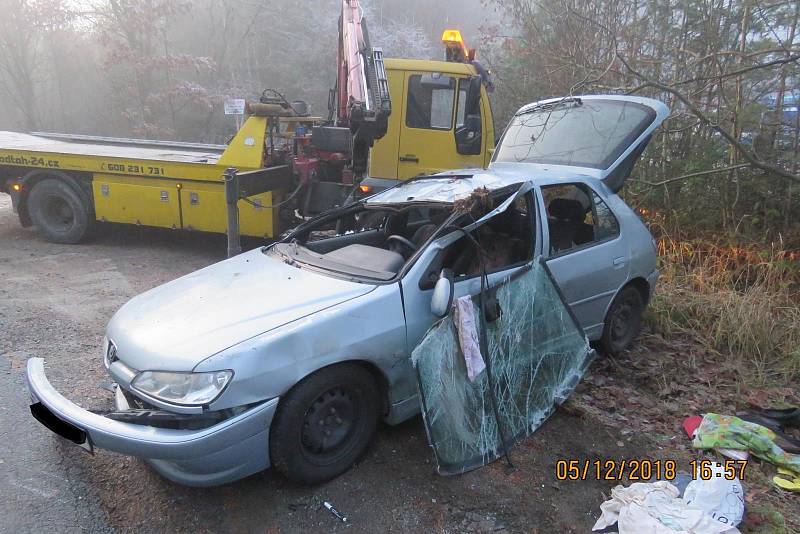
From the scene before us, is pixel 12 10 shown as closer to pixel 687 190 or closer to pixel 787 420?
pixel 687 190

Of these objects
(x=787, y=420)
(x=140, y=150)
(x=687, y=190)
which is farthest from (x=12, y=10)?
(x=787, y=420)

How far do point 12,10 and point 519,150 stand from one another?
55.1 ft

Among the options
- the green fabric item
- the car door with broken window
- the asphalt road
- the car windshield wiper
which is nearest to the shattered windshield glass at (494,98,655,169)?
the car windshield wiper

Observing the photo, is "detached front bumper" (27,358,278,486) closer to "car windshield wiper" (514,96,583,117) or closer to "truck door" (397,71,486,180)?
"car windshield wiper" (514,96,583,117)

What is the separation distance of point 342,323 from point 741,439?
8.36ft

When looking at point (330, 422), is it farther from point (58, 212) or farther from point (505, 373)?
point (58, 212)

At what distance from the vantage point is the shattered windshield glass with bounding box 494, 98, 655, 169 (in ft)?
15.8

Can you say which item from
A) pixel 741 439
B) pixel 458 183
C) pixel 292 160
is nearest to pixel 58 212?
pixel 292 160

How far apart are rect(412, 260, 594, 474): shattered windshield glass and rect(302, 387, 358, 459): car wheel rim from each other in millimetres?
439

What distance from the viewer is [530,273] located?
343 cm

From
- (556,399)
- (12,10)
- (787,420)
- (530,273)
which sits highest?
(12,10)

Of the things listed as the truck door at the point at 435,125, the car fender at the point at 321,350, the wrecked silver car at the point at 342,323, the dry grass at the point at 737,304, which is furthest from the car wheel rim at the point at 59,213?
the dry grass at the point at 737,304

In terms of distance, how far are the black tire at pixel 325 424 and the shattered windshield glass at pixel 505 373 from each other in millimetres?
384

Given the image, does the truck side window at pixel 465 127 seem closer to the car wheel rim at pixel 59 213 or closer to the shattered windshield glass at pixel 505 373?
the shattered windshield glass at pixel 505 373
